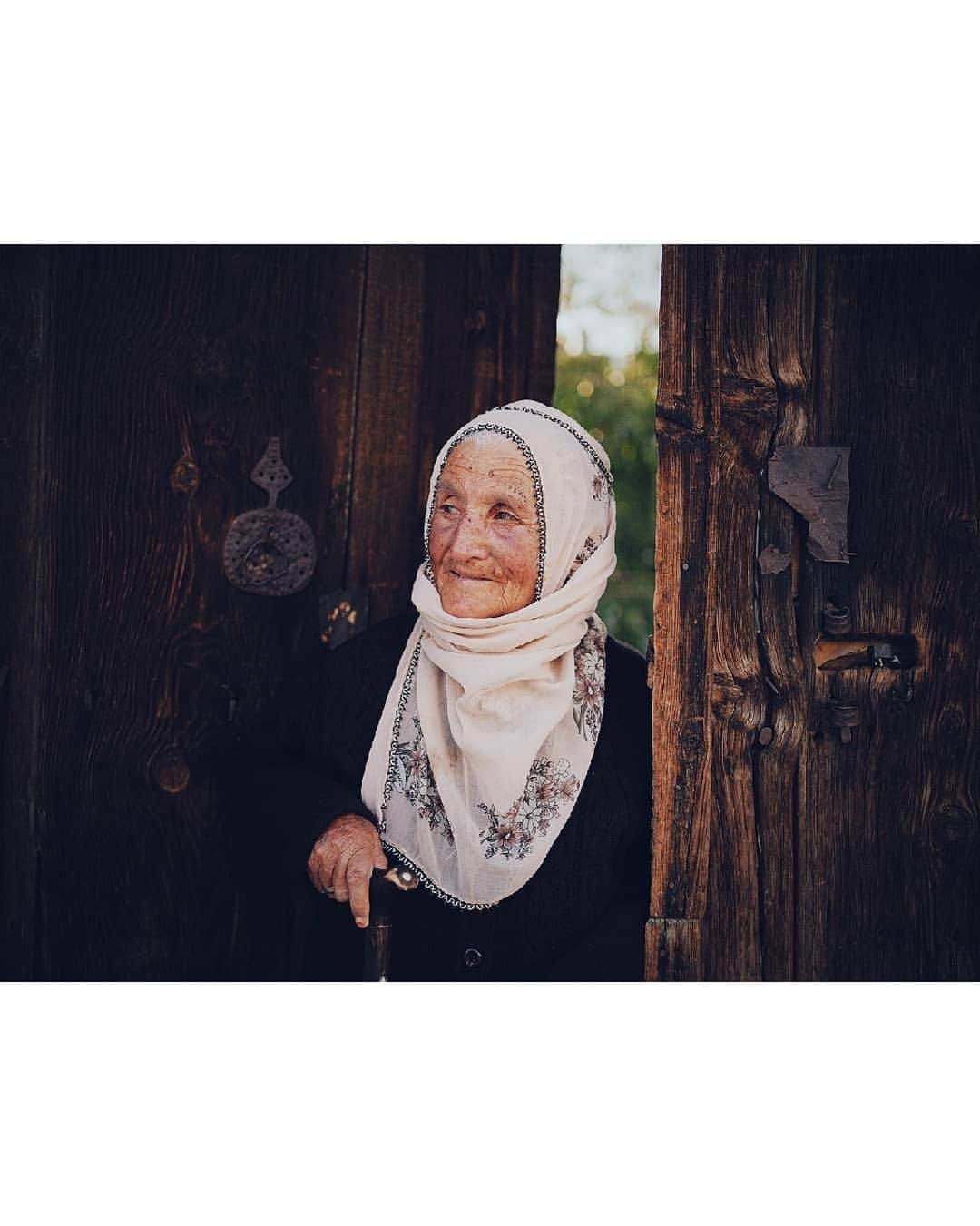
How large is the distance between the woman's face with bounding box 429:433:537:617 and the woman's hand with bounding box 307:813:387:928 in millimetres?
473

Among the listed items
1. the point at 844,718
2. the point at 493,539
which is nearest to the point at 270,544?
the point at 493,539

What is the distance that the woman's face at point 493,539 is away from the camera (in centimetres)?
254

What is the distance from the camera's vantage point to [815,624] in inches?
103

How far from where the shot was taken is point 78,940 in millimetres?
2846

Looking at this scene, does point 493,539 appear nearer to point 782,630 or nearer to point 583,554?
point 583,554

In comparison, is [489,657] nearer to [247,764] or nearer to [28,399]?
[247,764]

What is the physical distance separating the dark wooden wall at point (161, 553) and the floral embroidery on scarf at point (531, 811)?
486 millimetres

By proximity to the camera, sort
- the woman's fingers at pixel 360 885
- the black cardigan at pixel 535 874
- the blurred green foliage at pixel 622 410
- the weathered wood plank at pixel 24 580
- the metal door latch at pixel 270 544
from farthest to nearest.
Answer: the blurred green foliage at pixel 622 410 < the metal door latch at pixel 270 544 < the weathered wood plank at pixel 24 580 < the black cardigan at pixel 535 874 < the woman's fingers at pixel 360 885

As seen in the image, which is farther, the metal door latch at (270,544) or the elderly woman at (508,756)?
the metal door latch at (270,544)

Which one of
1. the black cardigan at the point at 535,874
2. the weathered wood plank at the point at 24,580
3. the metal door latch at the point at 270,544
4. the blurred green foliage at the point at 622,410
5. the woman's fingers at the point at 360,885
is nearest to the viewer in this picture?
the woman's fingers at the point at 360,885

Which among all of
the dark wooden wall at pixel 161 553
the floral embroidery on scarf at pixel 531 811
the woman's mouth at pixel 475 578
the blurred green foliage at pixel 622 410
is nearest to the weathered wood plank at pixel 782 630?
the floral embroidery on scarf at pixel 531 811

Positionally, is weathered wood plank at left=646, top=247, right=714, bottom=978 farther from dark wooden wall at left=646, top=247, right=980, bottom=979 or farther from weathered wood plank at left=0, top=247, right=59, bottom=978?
weathered wood plank at left=0, top=247, right=59, bottom=978

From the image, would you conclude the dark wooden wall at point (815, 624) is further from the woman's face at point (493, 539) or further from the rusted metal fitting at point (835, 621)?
the woman's face at point (493, 539)

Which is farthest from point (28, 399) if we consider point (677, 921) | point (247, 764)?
point (677, 921)
